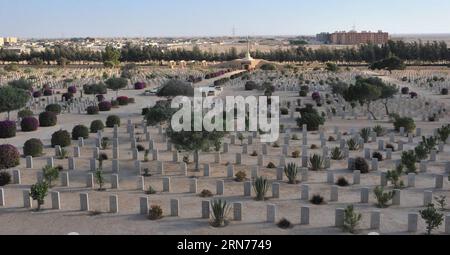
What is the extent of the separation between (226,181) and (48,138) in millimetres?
12664

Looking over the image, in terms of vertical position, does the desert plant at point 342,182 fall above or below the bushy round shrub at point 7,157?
below

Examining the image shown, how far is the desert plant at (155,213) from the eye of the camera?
14.1 m

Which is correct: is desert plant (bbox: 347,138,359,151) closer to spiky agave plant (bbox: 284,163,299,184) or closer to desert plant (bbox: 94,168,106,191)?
spiky agave plant (bbox: 284,163,299,184)

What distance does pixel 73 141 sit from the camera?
85.2ft

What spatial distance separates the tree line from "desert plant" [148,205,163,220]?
80044mm

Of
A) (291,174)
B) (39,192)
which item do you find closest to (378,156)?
(291,174)

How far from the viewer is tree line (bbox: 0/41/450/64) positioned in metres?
92.8

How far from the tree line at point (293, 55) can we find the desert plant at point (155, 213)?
8004cm

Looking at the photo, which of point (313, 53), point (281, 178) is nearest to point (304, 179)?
point (281, 178)

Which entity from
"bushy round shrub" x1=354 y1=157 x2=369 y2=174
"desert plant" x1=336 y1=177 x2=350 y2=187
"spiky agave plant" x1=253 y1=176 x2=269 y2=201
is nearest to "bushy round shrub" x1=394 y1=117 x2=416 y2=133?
"bushy round shrub" x1=354 y1=157 x2=369 y2=174

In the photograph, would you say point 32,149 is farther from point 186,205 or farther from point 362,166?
point 362,166

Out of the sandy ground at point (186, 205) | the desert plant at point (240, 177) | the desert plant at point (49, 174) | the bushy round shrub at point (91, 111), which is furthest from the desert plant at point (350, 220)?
the bushy round shrub at point (91, 111)

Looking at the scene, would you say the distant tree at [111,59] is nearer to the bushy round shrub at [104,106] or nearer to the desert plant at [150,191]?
the bushy round shrub at [104,106]
